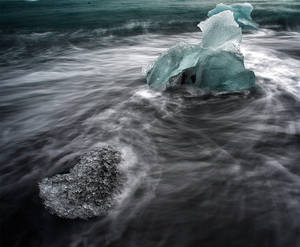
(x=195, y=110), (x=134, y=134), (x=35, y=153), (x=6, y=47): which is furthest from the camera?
(x=6, y=47)

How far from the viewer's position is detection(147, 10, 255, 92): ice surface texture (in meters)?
4.50

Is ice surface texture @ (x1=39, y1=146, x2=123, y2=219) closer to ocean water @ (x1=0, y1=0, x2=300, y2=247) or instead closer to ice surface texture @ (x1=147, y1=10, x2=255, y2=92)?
ocean water @ (x1=0, y1=0, x2=300, y2=247)

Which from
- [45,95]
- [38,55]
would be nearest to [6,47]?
[38,55]

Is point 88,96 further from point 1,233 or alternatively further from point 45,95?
point 1,233

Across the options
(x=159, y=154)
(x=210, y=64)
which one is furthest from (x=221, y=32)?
(x=159, y=154)

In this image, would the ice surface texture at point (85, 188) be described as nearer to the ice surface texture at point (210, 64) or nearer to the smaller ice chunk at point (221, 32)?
the ice surface texture at point (210, 64)

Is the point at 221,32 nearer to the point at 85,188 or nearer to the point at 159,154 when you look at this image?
the point at 159,154

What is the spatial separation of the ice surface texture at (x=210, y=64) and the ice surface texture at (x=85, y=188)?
7.68 ft

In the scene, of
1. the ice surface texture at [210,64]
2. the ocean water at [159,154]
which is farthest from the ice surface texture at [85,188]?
the ice surface texture at [210,64]

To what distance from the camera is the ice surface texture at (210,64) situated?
14.8ft

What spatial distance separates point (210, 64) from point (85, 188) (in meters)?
3.13

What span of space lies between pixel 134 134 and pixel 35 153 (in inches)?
50.6

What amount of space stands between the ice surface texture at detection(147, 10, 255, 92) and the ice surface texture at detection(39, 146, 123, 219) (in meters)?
2.34

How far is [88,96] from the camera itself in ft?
16.8
